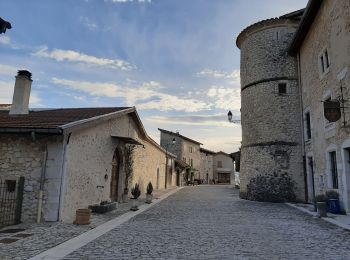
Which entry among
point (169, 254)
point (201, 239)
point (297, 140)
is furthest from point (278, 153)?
point (169, 254)

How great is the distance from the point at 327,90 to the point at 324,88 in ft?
1.51

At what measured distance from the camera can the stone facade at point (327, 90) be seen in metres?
11.1

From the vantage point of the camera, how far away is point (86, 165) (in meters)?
10.8

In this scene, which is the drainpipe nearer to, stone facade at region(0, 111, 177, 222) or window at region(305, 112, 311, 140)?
stone facade at region(0, 111, 177, 222)

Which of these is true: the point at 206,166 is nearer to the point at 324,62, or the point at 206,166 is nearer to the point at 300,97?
the point at 300,97

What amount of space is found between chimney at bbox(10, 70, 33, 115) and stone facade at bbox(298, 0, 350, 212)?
11.6 m

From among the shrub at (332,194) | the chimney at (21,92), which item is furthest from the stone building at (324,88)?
the chimney at (21,92)

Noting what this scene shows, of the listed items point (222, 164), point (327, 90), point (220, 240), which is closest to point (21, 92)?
point (220, 240)

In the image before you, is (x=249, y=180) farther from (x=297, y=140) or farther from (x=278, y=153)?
(x=297, y=140)

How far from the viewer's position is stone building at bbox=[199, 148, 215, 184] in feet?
195

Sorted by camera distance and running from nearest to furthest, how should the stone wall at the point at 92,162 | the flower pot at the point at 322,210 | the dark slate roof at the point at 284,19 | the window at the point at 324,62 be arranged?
1. the stone wall at the point at 92,162
2. the flower pot at the point at 322,210
3. the window at the point at 324,62
4. the dark slate roof at the point at 284,19

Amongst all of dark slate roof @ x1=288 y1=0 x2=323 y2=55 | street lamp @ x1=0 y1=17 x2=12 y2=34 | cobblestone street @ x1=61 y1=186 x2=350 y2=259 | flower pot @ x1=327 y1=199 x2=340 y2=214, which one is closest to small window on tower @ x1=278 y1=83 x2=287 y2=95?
dark slate roof @ x1=288 y1=0 x2=323 y2=55

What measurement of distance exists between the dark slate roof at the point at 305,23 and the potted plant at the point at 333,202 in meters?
8.17

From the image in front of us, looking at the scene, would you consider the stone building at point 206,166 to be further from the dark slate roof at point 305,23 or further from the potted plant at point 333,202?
the potted plant at point 333,202
